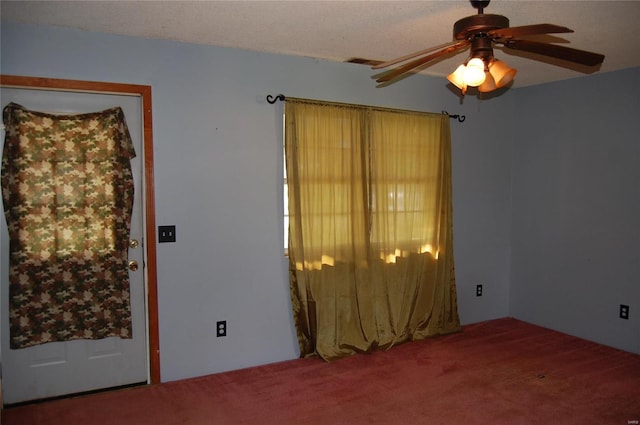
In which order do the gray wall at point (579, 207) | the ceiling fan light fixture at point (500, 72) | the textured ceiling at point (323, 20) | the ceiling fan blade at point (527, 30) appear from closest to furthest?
the ceiling fan blade at point (527, 30), the ceiling fan light fixture at point (500, 72), the textured ceiling at point (323, 20), the gray wall at point (579, 207)

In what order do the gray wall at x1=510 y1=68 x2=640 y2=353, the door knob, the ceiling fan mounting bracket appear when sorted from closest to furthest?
the ceiling fan mounting bracket → the door knob → the gray wall at x1=510 y1=68 x2=640 y2=353

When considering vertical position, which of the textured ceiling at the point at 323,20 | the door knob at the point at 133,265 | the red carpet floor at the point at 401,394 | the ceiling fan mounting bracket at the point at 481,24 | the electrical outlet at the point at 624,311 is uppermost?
the textured ceiling at the point at 323,20

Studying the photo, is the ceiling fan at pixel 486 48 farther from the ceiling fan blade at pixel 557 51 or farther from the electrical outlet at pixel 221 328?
the electrical outlet at pixel 221 328

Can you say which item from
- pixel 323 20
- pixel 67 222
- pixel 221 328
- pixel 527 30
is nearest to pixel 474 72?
pixel 527 30

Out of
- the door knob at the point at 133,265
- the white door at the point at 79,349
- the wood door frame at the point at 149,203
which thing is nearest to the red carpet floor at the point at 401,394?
the white door at the point at 79,349

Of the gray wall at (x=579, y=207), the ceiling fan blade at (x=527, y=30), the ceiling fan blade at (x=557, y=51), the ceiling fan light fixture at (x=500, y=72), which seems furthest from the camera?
the gray wall at (x=579, y=207)

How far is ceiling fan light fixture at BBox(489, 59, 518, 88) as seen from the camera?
7.89 feet

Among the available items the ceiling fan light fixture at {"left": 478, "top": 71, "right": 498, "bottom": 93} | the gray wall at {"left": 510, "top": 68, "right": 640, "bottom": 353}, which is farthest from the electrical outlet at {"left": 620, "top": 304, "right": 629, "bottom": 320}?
the ceiling fan light fixture at {"left": 478, "top": 71, "right": 498, "bottom": 93}

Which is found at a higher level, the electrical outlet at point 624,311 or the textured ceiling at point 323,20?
the textured ceiling at point 323,20

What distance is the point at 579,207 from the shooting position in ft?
13.9

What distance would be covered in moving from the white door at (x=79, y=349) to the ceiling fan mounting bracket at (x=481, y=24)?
2.10 m

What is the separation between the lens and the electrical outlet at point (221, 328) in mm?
3432

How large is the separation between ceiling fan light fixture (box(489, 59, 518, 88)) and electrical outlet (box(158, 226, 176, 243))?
2.20 meters

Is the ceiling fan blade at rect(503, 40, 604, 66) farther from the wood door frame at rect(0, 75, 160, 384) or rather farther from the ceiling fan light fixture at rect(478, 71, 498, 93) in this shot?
the wood door frame at rect(0, 75, 160, 384)
